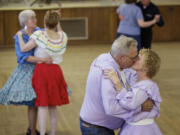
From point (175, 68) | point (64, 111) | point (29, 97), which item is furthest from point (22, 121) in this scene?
point (175, 68)

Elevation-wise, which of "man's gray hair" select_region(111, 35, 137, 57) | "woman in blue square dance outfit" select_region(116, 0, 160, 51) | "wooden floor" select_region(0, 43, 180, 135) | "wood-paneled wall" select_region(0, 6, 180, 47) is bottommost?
"wooden floor" select_region(0, 43, 180, 135)

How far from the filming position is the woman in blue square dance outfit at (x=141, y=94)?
8.02 ft

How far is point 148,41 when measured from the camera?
644 cm

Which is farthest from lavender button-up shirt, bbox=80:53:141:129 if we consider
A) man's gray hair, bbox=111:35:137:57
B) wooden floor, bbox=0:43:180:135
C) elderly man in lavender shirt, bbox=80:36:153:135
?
wooden floor, bbox=0:43:180:135

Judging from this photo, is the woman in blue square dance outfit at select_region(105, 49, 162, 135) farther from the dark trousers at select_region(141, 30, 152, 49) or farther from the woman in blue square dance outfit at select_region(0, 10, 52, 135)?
the dark trousers at select_region(141, 30, 152, 49)

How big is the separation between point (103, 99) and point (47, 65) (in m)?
1.55

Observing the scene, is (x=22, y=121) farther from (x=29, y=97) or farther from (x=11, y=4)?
(x=11, y=4)

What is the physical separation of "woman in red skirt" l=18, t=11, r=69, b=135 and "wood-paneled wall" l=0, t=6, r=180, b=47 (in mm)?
6147

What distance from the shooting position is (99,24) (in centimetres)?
1040

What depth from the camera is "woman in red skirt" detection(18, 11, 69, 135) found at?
12.5 feet

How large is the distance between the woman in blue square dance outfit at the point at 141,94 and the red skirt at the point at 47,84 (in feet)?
4.72

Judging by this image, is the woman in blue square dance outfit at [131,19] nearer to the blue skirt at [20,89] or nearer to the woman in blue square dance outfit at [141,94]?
the blue skirt at [20,89]

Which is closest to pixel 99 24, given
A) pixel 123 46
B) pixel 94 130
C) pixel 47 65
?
pixel 47 65

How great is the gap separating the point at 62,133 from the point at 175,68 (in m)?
3.87
